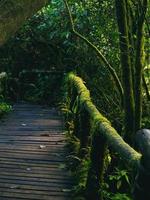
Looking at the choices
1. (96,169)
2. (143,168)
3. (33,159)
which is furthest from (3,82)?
(143,168)

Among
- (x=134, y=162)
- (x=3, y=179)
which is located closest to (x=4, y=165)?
(x=3, y=179)

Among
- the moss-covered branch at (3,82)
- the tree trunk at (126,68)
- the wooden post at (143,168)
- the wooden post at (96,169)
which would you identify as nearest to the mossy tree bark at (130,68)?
the tree trunk at (126,68)

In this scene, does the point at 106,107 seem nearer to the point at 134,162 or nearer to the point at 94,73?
the point at 94,73

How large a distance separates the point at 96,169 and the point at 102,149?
228mm

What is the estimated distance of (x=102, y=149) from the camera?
4.21 meters

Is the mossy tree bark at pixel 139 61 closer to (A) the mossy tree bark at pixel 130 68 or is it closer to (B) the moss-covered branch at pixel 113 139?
(A) the mossy tree bark at pixel 130 68

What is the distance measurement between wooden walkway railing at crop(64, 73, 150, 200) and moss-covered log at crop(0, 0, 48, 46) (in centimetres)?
100

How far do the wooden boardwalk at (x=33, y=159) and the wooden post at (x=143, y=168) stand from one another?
7.78 ft

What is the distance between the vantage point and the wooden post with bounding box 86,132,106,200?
13.8 feet

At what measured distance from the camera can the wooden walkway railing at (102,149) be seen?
223 centimetres

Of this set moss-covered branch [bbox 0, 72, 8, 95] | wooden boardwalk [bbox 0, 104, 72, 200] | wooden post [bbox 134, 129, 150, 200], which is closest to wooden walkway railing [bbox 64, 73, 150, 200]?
wooden post [bbox 134, 129, 150, 200]

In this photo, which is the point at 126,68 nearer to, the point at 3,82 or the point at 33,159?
the point at 33,159

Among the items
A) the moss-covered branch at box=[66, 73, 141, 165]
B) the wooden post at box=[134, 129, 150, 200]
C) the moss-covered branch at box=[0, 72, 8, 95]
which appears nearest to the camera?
the wooden post at box=[134, 129, 150, 200]

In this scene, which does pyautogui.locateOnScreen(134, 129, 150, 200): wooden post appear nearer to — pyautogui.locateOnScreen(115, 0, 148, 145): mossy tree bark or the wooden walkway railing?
the wooden walkway railing
